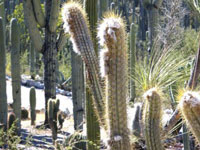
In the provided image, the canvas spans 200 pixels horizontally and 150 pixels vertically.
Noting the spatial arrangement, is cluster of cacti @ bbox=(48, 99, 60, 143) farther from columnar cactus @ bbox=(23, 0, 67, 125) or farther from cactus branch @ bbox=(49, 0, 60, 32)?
cactus branch @ bbox=(49, 0, 60, 32)

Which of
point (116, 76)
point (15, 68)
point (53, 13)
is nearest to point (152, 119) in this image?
point (116, 76)

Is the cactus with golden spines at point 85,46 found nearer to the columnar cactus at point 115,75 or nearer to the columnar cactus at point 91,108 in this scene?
the columnar cactus at point 115,75

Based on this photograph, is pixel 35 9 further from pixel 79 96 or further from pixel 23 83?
pixel 23 83

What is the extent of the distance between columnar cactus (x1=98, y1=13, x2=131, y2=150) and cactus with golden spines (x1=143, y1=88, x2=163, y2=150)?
0.54 ft

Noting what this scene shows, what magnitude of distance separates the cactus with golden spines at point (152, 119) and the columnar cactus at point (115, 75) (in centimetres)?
17

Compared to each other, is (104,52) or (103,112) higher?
(104,52)

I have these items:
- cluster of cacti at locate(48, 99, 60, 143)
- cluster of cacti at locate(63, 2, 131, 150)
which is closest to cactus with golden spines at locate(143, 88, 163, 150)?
cluster of cacti at locate(63, 2, 131, 150)

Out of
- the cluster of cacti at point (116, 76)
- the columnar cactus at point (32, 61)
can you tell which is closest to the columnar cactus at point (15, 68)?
the cluster of cacti at point (116, 76)

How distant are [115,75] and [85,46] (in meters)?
0.49

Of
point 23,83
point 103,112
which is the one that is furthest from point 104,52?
point 23,83

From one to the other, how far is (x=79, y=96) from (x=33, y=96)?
7.54 ft

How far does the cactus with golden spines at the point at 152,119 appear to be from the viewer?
263cm

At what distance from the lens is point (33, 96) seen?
1077 cm

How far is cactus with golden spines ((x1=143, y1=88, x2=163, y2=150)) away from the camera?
2.63 m
